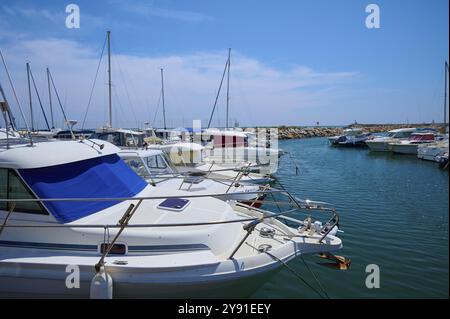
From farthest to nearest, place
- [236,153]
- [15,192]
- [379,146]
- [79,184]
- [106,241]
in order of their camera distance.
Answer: [379,146]
[236,153]
[79,184]
[15,192]
[106,241]

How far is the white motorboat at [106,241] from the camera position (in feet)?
12.6

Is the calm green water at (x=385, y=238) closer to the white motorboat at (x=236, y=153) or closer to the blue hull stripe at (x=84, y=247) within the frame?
the blue hull stripe at (x=84, y=247)

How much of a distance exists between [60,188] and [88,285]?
1552 millimetres

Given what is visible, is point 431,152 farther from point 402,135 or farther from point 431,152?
point 402,135

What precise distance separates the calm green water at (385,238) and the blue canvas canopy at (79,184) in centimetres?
332

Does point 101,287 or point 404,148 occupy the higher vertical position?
point 404,148

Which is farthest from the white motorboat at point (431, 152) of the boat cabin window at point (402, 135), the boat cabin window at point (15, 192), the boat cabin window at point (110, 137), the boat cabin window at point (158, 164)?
the boat cabin window at point (15, 192)

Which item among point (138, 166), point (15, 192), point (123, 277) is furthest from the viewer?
point (138, 166)

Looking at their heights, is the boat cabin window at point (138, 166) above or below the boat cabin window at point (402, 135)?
below

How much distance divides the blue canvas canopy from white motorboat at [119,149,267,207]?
350cm

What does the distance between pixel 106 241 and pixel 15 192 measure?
1.58m

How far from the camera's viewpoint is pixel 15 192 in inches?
173

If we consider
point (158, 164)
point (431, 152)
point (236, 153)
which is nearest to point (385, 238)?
point (158, 164)

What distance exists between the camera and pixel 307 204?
5559 millimetres
